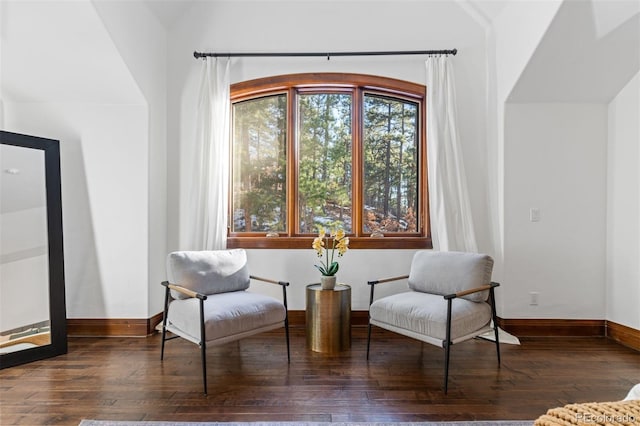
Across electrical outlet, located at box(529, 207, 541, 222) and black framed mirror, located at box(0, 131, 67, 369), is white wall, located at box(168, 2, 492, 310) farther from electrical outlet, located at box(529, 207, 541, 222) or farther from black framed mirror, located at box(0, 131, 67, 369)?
black framed mirror, located at box(0, 131, 67, 369)

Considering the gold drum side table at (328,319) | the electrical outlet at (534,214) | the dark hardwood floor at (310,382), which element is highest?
the electrical outlet at (534,214)

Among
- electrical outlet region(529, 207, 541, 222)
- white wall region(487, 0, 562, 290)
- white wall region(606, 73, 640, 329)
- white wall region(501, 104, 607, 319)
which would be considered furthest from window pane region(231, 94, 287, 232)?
white wall region(606, 73, 640, 329)

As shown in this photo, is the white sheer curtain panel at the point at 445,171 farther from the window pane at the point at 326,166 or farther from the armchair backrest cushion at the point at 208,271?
the armchair backrest cushion at the point at 208,271

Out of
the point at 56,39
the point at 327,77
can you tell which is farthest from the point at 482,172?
the point at 56,39

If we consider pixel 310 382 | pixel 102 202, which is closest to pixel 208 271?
pixel 310 382

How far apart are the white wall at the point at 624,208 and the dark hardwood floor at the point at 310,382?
1.26 feet

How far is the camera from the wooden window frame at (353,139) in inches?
149

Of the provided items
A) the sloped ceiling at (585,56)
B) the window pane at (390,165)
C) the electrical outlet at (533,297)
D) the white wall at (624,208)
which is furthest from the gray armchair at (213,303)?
the white wall at (624,208)

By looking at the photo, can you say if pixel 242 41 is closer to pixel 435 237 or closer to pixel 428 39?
pixel 428 39

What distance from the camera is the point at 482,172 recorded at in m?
3.73

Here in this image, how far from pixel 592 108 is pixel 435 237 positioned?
5.90 ft

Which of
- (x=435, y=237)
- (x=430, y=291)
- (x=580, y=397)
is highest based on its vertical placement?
(x=435, y=237)

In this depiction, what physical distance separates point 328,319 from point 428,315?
82cm

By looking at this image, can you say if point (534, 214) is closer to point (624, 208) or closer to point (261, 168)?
point (624, 208)
